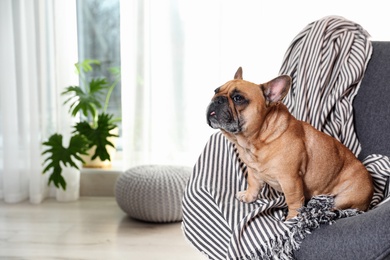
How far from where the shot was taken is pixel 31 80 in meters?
3.22

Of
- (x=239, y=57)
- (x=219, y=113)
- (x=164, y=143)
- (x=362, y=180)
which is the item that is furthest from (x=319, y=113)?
(x=164, y=143)

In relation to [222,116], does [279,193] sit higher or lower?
lower

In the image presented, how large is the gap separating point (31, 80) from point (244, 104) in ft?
6.88

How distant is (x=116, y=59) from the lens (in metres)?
3.47

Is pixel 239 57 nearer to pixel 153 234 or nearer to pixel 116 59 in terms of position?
pixel 116 59

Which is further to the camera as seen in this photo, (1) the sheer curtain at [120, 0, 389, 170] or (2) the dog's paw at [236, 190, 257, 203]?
(1) the sheer curtain at [120, 0, 389, 170]

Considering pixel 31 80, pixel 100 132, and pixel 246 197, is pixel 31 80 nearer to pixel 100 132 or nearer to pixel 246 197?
pixel 100 132

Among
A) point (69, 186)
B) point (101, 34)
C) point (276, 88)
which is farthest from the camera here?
point (101, 34)

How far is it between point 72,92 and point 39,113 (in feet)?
0.82

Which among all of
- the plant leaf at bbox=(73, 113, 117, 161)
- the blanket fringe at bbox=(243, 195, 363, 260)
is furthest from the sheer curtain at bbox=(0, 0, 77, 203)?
the blanket fringe at bbox=(243, 195, 363, 260)

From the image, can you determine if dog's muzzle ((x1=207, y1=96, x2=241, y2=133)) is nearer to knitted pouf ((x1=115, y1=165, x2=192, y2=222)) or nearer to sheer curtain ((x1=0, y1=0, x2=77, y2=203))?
knitted pouf ((x1=115, y1=165, x2=192, y2=222))

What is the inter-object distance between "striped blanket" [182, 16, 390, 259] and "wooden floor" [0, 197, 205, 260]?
0.82 meters

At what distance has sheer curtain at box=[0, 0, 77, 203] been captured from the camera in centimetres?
319

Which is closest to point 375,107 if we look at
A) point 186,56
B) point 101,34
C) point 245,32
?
point 245,32
